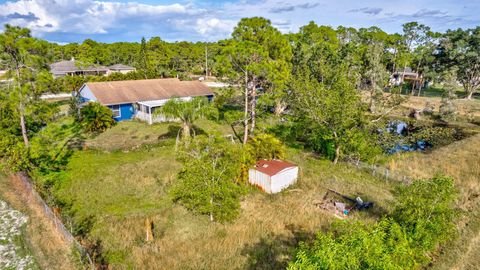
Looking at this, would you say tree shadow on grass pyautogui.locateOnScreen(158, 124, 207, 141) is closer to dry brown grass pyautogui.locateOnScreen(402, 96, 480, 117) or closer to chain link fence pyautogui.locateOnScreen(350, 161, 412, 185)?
chain link fence pyautogui.locateOnScreen(350, 161, 412, 185)

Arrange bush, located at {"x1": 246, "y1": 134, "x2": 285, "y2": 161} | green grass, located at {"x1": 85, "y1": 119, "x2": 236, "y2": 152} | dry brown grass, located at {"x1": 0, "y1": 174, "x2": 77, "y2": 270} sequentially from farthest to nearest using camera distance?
1. green grass, located at {"x1": 85, "y1": 119, "x2": 236, "y2": 152}
2. bush, located at {"x1": 246, "y1": 134, "x2": 285, "y2": 161}
3. dry brown grass, located at {"x1": 0, "y1": 174, "x2": 77, "y2": 270}

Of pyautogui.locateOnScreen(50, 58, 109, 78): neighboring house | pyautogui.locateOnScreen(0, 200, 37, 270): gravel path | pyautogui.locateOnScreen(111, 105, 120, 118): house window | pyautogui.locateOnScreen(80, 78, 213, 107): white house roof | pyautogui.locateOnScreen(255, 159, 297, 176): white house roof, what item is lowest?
pyautogui.locateOnScreen(0, 200, 37, 270): gravel path

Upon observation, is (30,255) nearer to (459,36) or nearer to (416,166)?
(416,166)

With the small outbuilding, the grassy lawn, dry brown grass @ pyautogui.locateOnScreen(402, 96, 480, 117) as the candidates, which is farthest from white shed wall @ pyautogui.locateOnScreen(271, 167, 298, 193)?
dry brown grass @ pyautogui.locateOnScreen(402, 96, 480, 117)

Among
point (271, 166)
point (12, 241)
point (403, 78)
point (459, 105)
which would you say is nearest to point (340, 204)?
point (271, 166)

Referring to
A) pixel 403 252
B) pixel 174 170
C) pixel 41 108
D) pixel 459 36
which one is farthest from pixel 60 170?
pixel 459 36

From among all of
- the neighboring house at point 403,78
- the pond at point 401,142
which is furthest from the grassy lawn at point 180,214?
the neighboring house at point 403,78
